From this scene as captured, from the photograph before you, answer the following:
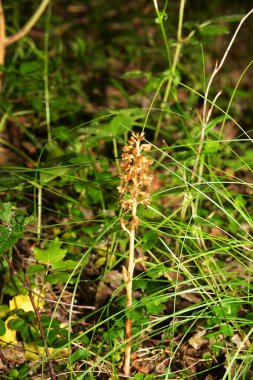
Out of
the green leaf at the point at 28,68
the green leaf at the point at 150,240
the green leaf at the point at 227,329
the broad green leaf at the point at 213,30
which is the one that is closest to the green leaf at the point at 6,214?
the green leaf at the point at 150,240

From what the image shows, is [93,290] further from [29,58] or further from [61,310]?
[29,58]

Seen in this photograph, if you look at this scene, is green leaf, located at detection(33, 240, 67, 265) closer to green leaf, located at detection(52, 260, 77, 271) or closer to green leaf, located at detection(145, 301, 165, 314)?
green leaf, located at detection(52, 260, 77, 271)

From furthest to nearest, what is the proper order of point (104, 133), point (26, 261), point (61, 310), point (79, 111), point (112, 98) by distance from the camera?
point (112, 98) < point (79, 111) < point (104, 133) < point (26, 261) < point (61, 310)

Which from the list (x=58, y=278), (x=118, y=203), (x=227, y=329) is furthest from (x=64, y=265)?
(x=227, y=329)

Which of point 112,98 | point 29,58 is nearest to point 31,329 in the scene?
point 112,98

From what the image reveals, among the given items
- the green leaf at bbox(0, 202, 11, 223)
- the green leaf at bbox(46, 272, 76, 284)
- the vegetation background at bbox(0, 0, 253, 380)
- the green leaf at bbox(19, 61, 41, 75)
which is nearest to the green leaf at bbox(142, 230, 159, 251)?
the vegetation background at bbox(0, 0, 253, 380)

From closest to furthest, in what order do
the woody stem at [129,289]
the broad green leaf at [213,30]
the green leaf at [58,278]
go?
the woody stem at [129,289], the green leaf at [58,278], the broad green leaf at [213,30]

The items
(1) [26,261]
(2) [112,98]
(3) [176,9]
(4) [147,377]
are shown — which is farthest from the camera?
(3) [176,9]

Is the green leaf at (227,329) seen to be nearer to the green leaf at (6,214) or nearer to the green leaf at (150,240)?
the green leaf at (150,240)
